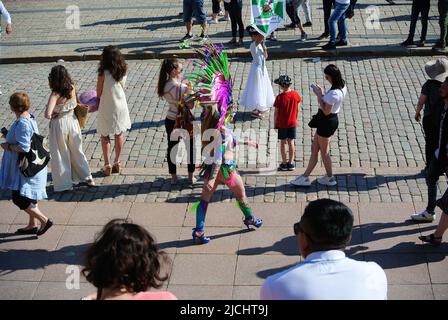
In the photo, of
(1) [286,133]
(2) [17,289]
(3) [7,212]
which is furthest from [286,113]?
(2) [17,289]

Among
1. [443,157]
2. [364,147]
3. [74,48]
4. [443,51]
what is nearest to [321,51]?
[443,51]

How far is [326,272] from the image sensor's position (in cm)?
352

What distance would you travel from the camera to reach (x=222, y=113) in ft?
21.6

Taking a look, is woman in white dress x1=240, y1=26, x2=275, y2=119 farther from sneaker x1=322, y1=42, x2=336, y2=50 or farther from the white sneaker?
sneaker x1=322, y1=42, x2=336, y2=50

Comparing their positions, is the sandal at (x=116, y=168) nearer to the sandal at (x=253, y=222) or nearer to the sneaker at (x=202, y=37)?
the sandal at (x=253, y=222)

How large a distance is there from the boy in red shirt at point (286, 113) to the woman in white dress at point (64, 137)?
7.74 ft

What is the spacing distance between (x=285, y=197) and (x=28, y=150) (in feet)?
9.46

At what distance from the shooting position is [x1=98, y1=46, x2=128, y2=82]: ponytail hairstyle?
797 centimetres

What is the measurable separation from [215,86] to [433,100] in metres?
2.64

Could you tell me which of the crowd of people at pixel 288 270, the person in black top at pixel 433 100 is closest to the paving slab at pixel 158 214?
the person in black top at pixel 433 100

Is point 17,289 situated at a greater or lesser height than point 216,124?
lesser

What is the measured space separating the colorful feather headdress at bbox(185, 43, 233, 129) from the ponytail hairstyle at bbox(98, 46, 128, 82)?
144cm

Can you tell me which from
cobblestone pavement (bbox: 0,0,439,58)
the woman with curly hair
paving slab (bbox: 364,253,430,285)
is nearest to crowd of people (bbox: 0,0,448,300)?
the woman with curly hair

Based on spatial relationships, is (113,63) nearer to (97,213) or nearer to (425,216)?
(97,213)
